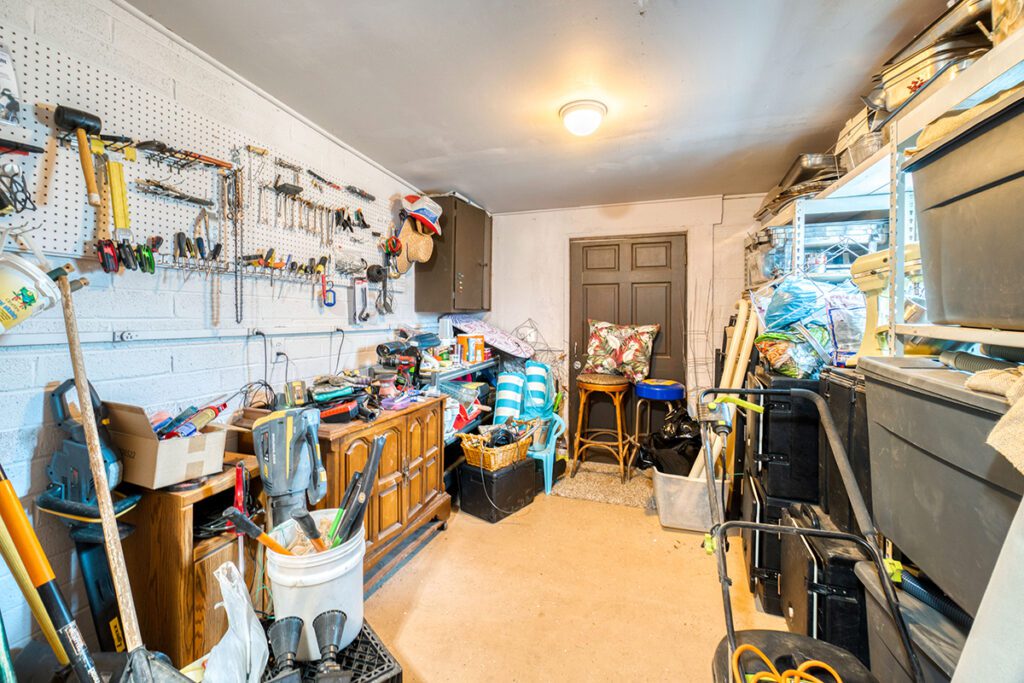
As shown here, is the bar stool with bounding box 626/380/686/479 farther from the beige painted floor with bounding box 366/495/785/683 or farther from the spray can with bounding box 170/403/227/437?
the spray can with bounding box 170/403/227/437

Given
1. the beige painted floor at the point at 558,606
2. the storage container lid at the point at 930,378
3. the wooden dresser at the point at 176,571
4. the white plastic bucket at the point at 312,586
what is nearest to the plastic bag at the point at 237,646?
the white plastic bucket at the point at 312,586

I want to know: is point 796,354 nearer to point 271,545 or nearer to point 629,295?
point 629,295

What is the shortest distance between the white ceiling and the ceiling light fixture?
0.05m

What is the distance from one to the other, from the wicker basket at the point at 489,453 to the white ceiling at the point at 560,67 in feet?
6.31

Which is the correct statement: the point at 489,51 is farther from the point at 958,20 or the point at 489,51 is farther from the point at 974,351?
the point at 974,351

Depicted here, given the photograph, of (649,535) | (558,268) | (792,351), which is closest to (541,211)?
(558,268)

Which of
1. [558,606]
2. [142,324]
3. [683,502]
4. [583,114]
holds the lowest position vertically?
[558,606]

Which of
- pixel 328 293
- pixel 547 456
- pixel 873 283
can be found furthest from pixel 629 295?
pixel 328 293

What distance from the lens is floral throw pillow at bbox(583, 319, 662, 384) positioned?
11.5 ft

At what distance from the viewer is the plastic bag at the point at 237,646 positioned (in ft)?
3.13

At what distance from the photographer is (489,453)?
8.54 feet

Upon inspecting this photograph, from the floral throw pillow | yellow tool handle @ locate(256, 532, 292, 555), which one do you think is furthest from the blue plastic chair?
yellow tool handle @ locate(256, 532, 292, 555)

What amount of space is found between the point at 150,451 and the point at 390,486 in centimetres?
105

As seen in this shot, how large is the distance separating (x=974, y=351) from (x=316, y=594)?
1.90 m
